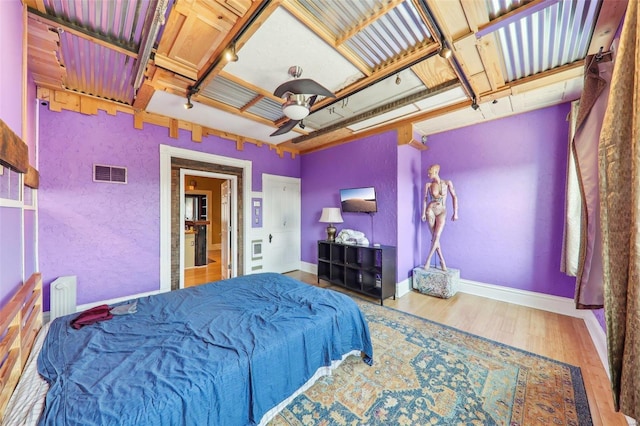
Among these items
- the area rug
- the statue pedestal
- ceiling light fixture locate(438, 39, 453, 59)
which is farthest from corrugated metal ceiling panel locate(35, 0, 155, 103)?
the statue pedestal

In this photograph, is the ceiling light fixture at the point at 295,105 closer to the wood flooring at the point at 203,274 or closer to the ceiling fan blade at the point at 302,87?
the ceiling fan blade at the point at 302,87

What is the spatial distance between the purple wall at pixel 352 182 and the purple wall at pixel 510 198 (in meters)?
0.99

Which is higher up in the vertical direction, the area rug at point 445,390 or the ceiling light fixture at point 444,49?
the ceiling light fixture at point 444,49

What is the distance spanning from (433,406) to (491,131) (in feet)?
12.1

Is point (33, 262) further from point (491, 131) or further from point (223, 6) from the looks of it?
point (491, 131)

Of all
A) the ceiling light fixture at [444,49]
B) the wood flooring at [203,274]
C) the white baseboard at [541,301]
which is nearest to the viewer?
the ceiling light fixture at [444,49]

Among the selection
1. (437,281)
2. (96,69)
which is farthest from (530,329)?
(96,69)

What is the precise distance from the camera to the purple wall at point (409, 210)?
147 inches

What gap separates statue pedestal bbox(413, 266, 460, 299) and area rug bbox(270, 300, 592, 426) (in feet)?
3.88

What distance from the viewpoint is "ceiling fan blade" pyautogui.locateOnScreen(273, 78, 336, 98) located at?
191 centimetres

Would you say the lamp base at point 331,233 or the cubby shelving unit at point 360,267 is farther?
the lamp base at point 331,233

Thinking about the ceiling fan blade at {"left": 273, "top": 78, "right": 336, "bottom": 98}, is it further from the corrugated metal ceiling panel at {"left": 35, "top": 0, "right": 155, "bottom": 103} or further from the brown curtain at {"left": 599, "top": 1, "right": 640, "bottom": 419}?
the brown curtain at {"left": 599, "top": 1, "right": 640, "bottom": 419}

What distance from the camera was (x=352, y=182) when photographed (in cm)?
438

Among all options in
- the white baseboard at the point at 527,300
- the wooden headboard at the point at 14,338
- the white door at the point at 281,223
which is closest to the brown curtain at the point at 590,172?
the white baseboard at the point at 527,300
